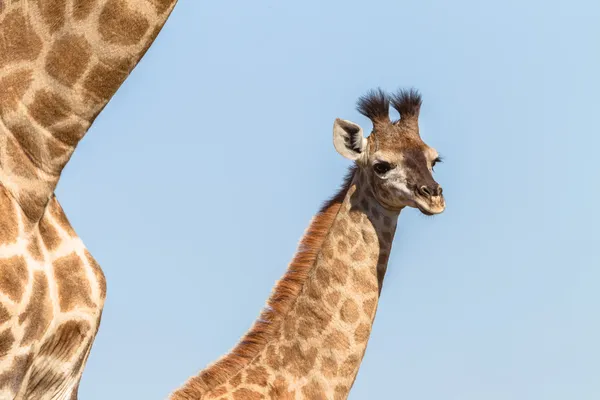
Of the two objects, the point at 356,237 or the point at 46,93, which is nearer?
the point at 46,93

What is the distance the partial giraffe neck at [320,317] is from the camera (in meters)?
9.06

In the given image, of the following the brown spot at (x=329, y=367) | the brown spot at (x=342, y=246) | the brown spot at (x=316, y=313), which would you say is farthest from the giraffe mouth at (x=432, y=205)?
the brown spot at (x=329, y=367)

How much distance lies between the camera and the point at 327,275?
991cm

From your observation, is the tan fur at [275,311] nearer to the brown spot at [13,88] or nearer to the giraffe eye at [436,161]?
the giraffe eye at [436,161]

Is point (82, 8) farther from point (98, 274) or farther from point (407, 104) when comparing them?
point (407, 104)

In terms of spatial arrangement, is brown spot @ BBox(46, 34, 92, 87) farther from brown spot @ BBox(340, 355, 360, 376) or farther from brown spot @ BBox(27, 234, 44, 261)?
brown spot @ BBox(340, 355, 360, 376)

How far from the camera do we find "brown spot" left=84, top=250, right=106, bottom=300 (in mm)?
4477

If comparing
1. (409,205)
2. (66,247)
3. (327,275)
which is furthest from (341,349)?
(66,247)

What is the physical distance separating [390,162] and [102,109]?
6.67m

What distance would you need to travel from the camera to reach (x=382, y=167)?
1086 cm

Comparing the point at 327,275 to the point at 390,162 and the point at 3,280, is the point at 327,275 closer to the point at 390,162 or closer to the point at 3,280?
the point at 390,162

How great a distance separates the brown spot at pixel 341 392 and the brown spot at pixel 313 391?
0.15 meters

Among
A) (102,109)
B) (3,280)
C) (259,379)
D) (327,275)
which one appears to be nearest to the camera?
(3,280)

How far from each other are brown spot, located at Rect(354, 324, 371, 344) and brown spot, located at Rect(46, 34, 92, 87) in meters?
5.74
